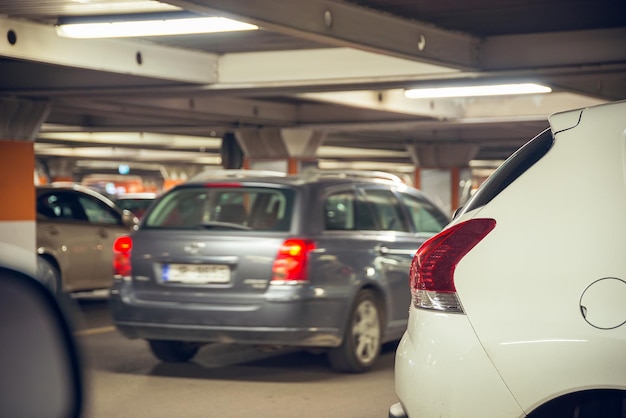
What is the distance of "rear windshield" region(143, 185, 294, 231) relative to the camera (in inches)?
365

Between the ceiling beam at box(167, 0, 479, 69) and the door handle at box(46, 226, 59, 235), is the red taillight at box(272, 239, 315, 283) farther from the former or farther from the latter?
the door handle at box(46, 226, 59, 235)

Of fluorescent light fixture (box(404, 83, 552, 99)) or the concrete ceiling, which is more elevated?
the concrete ceiling

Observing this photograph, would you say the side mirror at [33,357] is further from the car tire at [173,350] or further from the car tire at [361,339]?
the car tire at [173,350]

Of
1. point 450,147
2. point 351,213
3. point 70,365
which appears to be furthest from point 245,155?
point 70,365

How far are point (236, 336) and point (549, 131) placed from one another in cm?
467

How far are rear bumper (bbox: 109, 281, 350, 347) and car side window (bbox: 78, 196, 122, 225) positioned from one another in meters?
6.84

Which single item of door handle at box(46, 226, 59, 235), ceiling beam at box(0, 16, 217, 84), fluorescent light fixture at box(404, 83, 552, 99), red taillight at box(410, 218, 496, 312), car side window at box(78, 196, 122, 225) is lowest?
door handle at box(46, 226, 59, 235)

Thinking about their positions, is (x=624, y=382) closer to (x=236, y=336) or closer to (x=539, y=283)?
(x=539, y=283)

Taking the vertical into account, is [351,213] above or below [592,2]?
below

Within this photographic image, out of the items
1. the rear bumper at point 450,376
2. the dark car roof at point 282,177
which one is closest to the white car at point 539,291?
the rear bumper at point 450,376

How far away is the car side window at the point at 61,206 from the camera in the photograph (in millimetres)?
15520

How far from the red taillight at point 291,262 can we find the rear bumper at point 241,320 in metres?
0.17

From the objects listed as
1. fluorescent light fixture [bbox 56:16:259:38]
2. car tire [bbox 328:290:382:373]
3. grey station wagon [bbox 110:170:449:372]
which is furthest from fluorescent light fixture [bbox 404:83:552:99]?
car tire [bbox 328:290:382:373]

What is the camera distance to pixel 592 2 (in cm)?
1266
